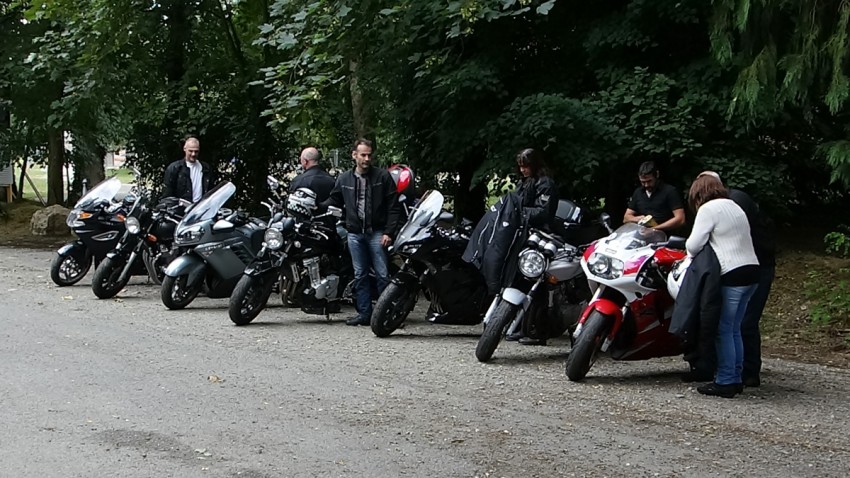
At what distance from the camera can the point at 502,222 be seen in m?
9.62

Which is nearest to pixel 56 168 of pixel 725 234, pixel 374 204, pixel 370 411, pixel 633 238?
pixel 374 204

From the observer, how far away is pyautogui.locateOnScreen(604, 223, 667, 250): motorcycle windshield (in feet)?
28.4

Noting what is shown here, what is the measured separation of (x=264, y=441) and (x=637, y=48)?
863cm

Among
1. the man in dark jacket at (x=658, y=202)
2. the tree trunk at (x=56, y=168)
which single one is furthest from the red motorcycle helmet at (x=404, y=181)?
the tree trunk at (x=56, y=168)

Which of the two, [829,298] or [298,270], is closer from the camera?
[298,270]

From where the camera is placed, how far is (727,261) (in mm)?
8008

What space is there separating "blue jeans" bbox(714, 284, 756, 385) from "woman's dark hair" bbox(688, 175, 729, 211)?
0.66 meters

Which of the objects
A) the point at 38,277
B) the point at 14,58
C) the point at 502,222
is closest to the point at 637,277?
the point at 502,222

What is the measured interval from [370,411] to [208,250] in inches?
220

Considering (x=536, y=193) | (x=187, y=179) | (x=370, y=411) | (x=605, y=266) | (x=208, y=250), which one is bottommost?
(x=370, y=411)

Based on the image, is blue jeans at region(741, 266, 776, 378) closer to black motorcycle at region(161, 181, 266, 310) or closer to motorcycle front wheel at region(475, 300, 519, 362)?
motorcycle front wheel at region(475, 300, 519, 362)

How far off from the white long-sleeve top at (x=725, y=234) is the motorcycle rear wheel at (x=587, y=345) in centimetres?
90

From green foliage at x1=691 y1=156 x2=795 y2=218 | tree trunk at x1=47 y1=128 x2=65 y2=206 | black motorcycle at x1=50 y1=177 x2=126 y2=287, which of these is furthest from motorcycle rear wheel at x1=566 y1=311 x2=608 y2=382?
tree trunk at x1=47 y1=128 x2=65 y2=206

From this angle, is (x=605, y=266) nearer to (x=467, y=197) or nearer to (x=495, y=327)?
(x=495, y=327)
